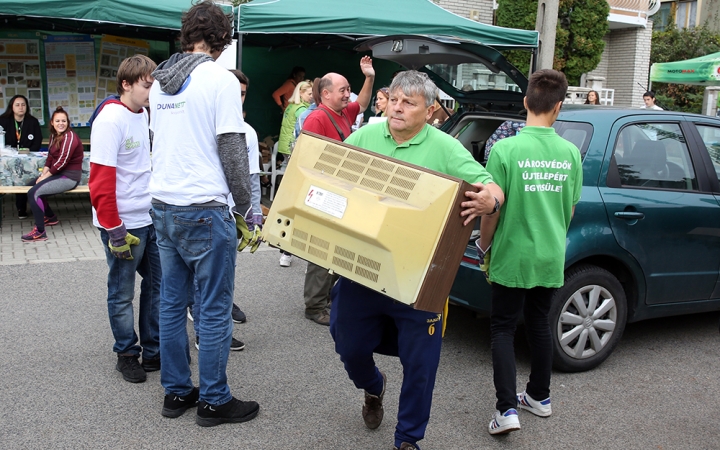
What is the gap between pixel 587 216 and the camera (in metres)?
4.33

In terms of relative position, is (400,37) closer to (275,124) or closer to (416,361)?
(416,361)

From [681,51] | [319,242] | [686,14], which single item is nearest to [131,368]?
[319,242]

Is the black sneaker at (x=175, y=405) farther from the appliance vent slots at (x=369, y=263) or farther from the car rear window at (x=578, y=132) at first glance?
the car rear window at (x=578, y=132)

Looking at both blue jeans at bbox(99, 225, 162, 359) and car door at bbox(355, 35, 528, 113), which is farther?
car door at bbox(355, 35, 528, 113)

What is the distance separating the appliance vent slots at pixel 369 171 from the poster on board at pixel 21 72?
28.9 feet

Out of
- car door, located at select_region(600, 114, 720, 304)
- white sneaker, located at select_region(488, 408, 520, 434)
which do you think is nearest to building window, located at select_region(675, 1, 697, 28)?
car door, located at select_region(600, 114, 720, 304)

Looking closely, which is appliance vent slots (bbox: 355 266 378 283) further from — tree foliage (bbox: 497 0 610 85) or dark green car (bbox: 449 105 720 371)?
Result: tree foliage (bbox: 497 0 610 85)

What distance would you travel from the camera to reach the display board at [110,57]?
10922 millimetres

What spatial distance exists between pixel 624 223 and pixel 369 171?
2.34 m

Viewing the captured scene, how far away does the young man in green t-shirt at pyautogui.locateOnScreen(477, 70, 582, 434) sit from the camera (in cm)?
354

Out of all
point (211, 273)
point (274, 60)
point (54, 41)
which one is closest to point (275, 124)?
point (274, 60)

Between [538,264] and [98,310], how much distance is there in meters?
3.60

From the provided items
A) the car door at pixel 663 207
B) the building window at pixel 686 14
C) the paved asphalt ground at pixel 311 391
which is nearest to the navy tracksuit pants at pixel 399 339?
the paved asphalt ground at pixel 311 391

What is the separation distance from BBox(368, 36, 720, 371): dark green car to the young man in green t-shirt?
656 millimetres
